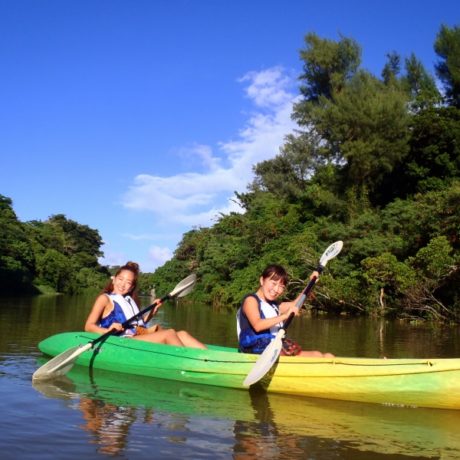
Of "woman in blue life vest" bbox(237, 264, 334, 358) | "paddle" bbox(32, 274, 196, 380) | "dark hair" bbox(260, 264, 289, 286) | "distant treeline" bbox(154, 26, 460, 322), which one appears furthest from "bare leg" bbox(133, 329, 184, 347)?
"distant treeline" bbox(154, 26, 460, 322)

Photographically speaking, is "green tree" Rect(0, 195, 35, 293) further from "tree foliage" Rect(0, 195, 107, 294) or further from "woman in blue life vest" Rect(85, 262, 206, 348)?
"woman in blue life vest" Rect(85, 262, 206, 348)

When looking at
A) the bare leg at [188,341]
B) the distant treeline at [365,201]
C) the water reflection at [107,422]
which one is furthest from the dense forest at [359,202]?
the water reflection at [107,422]

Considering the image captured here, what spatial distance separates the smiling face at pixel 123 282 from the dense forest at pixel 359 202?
11608mm

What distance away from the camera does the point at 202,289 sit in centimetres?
3325

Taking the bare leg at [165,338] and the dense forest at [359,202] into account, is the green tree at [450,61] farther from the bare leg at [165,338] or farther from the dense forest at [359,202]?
the bare leg at [165,338]

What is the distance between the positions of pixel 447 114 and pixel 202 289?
655 inches

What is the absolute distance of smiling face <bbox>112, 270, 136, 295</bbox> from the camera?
5.78 m

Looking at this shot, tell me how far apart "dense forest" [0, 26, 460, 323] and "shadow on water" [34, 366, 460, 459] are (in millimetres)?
11973

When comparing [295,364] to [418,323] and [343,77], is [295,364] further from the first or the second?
[343,77]

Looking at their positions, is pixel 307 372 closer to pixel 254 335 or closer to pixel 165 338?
pixel 254 335

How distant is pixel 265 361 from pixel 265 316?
49 centimetres

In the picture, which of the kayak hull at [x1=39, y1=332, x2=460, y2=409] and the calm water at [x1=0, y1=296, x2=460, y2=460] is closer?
the calm water at [x1=0, y1=296, x2=460, y2=460]

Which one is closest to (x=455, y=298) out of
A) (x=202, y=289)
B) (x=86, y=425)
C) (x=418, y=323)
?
(x=418, y=323)

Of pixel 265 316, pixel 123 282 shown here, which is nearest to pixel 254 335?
pixel 265 316
